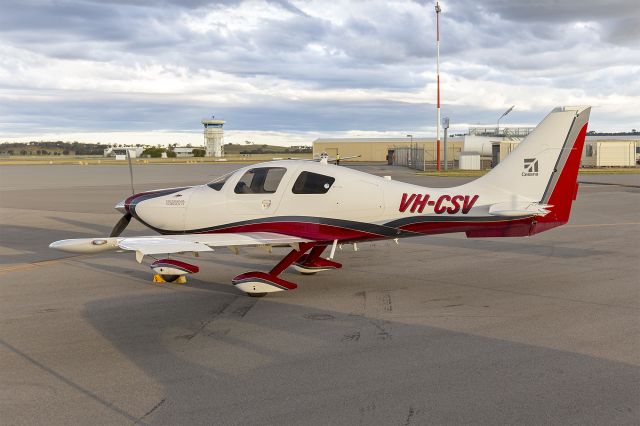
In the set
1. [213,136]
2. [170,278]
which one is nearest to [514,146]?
[170,278]

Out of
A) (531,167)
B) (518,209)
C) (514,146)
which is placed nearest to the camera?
(518,209)

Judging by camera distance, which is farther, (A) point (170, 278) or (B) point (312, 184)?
(A) point (170, 278)

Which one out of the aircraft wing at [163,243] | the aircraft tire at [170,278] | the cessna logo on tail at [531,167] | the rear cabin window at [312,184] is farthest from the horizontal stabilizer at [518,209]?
the aircraft tire at [170,278]

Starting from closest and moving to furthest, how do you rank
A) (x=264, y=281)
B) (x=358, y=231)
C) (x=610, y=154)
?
(x=264, y=281)
(x=358, y=231)
(x=610, y=154)

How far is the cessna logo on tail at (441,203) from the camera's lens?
1130 cm

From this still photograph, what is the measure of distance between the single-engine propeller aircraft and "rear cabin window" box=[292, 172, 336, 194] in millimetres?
19

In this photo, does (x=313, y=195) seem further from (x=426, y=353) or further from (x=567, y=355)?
(x=567, y=355)

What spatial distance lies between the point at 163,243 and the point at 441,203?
→ 505 centimetres

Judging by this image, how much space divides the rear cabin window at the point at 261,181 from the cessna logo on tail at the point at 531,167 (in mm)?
4521

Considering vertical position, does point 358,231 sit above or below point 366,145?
below

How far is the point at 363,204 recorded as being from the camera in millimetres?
11453

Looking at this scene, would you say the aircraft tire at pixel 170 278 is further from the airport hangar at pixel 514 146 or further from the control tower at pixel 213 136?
the control tower at pixel 213 136

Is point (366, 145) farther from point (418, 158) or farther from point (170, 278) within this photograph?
point (170, 278)

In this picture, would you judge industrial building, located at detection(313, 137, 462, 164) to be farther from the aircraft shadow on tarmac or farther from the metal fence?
the aircraft shadow on tarmac
